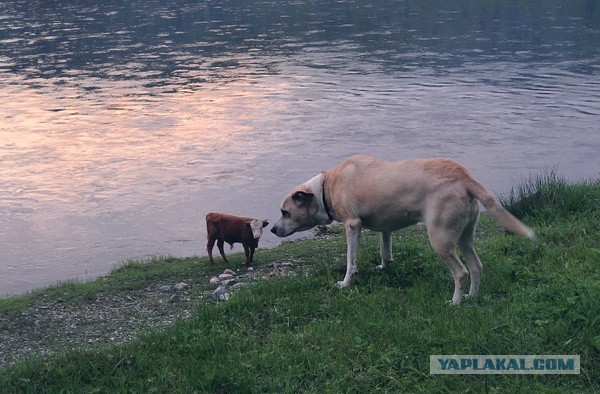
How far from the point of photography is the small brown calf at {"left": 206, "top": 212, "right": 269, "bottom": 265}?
1065 centimetres

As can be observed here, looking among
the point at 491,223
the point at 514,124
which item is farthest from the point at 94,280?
the point at 514,124

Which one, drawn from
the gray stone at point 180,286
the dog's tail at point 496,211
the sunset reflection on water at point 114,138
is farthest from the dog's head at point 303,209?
the sunset reflection on water at point 114,138

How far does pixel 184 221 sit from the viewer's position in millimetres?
14633

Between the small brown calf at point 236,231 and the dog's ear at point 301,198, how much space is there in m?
1.04

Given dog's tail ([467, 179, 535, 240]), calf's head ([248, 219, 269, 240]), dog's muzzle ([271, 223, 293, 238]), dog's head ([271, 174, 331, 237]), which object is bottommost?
calf's head ([248, 219, 269, 240])

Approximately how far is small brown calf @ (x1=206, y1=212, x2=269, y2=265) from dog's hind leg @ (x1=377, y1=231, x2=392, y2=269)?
1.92 m

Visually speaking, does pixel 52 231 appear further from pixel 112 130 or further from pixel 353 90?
pixel 353 90

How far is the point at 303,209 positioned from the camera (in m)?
9.83

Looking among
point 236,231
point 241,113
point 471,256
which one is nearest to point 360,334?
point 471,256

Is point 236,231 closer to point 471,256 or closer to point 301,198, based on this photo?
point 301,198

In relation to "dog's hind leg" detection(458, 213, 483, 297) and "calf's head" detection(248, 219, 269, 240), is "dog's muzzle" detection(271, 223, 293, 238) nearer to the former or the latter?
"calf's head" detection(248, 219, 269, 240)

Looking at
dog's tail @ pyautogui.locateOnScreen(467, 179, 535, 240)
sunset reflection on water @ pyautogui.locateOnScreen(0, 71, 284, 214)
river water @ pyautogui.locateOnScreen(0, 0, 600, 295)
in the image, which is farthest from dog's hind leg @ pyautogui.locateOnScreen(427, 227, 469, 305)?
sunset reflection on water @ pyautogui.locateOnScreen(0, 71, 284, 214)

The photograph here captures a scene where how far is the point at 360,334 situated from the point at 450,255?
140 cm

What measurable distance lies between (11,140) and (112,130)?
94.7 inches
